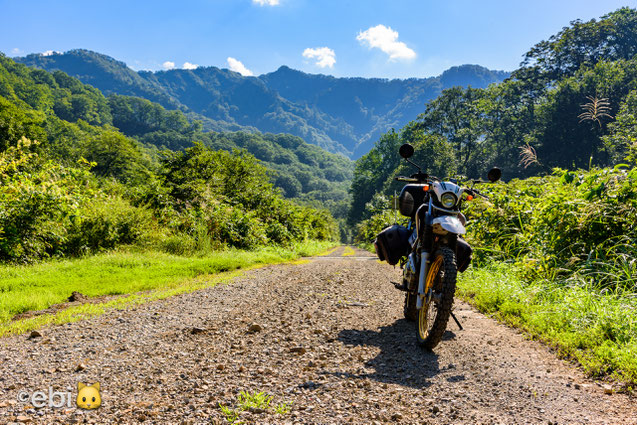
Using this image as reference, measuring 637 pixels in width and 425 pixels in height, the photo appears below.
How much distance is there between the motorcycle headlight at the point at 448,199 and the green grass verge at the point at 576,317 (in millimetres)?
1620

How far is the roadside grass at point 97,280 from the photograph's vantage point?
4.65 meters

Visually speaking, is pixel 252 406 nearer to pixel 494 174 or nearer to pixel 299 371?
pixel 299 371

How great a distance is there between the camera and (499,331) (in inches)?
154

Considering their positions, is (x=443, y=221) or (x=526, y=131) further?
(x=526, y=131)

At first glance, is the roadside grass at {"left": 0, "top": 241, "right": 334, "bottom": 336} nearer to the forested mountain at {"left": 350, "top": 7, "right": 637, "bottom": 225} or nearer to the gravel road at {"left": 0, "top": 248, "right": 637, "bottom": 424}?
the gravel road at {"left": 0, "top": 248, "right": 637, "bottom": 424}

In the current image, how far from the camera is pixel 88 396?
2299mm

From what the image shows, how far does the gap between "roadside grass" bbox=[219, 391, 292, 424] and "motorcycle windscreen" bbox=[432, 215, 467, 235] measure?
2.00 m

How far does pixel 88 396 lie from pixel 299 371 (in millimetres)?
1436

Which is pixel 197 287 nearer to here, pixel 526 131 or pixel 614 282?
pixel 614 282

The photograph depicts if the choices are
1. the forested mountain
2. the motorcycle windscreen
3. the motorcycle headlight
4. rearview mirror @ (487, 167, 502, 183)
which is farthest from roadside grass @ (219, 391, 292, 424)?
the forested mountain

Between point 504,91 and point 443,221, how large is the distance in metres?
57.7

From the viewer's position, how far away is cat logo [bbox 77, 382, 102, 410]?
219 centimetres

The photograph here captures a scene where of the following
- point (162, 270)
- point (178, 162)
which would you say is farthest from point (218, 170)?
point (162, 270)

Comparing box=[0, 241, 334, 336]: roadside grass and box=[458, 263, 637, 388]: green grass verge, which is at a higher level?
box=[458, 263, 637, 388]: green grass verge
